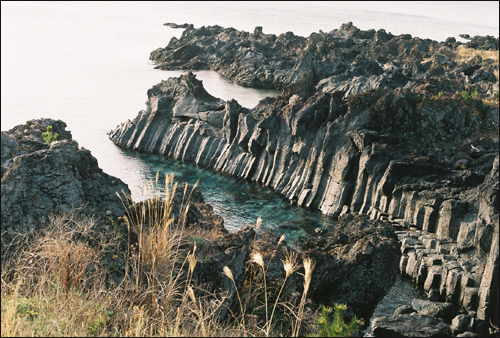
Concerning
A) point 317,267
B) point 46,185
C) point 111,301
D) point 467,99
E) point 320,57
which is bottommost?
point 111,301

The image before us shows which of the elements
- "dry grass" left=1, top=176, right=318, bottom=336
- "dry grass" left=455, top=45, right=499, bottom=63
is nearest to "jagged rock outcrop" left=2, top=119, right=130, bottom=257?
"dry grass" left=1, top=176, right=318, bottom=336

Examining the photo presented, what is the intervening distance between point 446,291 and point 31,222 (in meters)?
20.0

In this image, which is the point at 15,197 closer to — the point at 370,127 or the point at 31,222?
the point at 31,222

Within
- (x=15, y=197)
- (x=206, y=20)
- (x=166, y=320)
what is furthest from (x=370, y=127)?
(x=206, y=20)

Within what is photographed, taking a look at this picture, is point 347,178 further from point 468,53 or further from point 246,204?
point 468,53

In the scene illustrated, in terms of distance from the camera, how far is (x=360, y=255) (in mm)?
21562

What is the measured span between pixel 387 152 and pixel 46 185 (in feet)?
80.5

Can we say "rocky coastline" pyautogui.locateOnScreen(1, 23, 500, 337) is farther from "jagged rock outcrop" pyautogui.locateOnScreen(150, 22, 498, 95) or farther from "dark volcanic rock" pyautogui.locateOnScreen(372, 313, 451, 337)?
"jagged rock outcrop" pyautogui.locateOnScreen(150, 22, 498, 95)

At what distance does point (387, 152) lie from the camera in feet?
115

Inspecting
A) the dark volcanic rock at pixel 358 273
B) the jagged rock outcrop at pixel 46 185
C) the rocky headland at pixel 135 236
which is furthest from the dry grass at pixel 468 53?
the jagged rock outcrop at pixel 46 185

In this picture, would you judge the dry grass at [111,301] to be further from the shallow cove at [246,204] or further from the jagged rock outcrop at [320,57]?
the jagged rock outcrop at [320,57]

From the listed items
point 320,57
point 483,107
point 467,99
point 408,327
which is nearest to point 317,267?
point 408,327

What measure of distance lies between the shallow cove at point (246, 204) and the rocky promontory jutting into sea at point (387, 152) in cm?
A: 102

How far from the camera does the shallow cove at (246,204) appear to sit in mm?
34344
